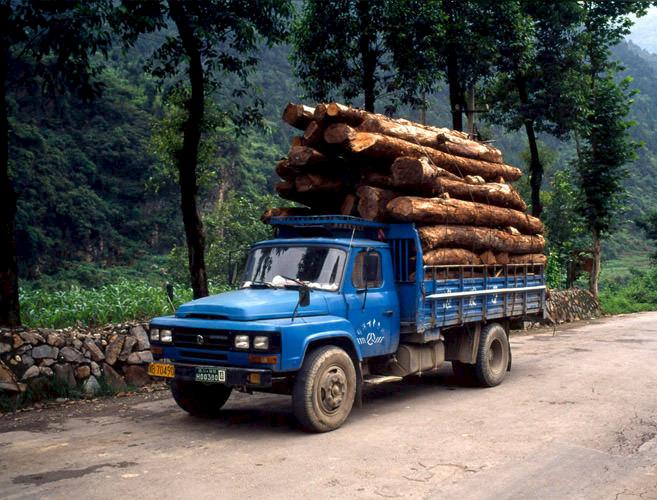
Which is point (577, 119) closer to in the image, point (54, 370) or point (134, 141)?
point (54, 370)

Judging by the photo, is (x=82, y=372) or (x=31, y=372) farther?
(x=82, y=372)

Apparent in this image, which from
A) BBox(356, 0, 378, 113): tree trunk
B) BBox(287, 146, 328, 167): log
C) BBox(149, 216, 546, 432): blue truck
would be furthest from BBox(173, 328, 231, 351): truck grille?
BBox(356, 0, 378, 113): tree trunk

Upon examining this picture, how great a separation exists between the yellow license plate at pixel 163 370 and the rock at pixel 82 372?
2.74 metres

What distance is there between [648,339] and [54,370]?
1401 centimetres

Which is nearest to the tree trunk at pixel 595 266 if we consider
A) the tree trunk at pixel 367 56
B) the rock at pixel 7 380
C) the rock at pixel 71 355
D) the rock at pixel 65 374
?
the tree trunk at pixel 367 56

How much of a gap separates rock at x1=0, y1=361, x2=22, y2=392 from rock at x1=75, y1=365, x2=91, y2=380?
0.93 m

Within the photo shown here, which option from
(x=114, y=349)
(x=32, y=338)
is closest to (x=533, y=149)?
(x=114, y=349)

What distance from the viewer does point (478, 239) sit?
37.9 feet

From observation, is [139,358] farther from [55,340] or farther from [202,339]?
[202,339]

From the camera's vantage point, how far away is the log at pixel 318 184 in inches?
428

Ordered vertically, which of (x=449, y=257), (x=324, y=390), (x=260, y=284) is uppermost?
(x=449, y=257)

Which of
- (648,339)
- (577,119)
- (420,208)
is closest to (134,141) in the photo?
(577,119)

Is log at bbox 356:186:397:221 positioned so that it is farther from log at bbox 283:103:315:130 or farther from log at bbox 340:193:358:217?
log at bbox 283:103:315:130

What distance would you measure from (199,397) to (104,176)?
4819 cm
